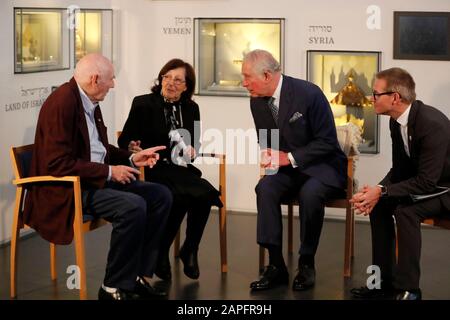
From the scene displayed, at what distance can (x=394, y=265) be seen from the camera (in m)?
5.26

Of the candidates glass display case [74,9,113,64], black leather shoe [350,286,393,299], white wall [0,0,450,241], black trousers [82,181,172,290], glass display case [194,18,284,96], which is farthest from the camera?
glass display case [194,18,284,96]

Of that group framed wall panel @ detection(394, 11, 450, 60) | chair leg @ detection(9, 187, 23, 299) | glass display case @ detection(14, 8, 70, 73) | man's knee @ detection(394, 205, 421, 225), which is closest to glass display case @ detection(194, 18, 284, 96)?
framed wall panel @ detection(394, 11, 450, 60)

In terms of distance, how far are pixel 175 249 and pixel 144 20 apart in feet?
7.36

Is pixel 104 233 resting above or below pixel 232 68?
below

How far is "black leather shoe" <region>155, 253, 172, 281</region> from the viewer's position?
217 inches

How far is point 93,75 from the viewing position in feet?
16.5

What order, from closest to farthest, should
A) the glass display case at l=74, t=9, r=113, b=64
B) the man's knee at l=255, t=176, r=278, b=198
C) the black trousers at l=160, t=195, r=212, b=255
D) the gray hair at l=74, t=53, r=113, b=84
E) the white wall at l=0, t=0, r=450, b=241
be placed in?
1. the gray hair at l=74, t=53, r=113, b=84
2. the man's knee at l=255, t=176, r=278, b=198
3. the black trousers at l=160, t=195, r=212, b=255
4. the white wall at l=0, t=0, r=450, b=241
5. the glass display case at l=74, t=9, r=113, b=64

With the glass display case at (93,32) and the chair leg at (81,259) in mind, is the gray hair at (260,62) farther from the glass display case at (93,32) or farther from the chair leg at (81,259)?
the glass display case at (93,32)

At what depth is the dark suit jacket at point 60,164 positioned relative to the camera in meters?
4.87

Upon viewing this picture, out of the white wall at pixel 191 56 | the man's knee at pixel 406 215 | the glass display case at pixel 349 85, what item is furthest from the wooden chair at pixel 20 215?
the glass display case at pixel 349 85

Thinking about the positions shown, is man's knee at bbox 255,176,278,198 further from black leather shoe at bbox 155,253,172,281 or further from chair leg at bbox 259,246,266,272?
black leather shoe at bbox 155,253,172,281

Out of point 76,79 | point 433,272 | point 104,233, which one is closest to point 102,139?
point 76,79

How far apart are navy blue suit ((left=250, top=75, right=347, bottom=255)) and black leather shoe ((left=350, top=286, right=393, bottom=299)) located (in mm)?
369

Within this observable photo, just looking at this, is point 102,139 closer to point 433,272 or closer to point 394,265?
point 394,265
